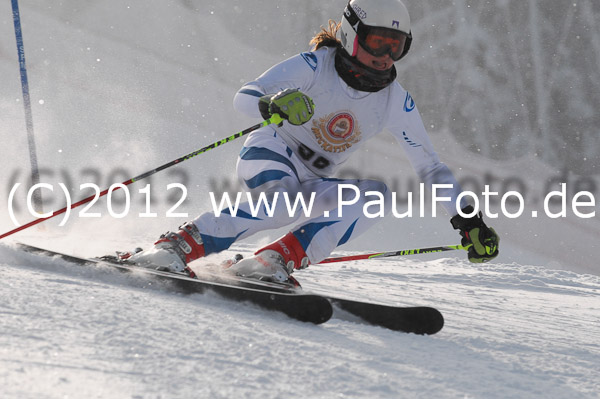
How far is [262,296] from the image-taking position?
2129mm

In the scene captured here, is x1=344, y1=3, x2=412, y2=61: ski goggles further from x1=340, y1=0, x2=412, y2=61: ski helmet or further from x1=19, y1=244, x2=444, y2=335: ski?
x1=19, y1=244, x2=444, y2=335: ski

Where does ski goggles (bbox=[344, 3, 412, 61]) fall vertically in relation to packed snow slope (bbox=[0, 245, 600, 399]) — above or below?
above

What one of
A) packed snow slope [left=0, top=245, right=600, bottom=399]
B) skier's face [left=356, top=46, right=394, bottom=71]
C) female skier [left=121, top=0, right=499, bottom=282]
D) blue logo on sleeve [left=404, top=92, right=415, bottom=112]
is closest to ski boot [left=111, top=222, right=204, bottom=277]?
female skier [left=121, top=0, right=499, bottom=282]

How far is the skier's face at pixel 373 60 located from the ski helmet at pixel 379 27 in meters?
0.02

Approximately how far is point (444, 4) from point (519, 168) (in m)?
2.82

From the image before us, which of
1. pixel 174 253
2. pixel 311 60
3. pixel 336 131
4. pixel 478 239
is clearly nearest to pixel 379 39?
pixel 311 60

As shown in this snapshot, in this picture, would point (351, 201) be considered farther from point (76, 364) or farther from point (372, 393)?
point (76, 364)

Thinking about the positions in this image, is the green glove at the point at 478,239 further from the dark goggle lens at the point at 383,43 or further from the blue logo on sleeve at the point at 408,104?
the dark goggle lens at the point at 383,43

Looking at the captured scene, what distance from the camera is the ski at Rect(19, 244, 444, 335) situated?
2023 mm

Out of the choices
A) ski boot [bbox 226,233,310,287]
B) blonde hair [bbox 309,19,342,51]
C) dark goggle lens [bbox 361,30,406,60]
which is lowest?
ski boot [bbox 226,233,310,287]

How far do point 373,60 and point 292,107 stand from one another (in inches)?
21.0

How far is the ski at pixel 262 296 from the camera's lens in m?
2.02

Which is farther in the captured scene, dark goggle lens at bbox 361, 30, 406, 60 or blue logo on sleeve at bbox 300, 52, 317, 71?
blue logo on sleeve at bbox 300, 52, 317, 71

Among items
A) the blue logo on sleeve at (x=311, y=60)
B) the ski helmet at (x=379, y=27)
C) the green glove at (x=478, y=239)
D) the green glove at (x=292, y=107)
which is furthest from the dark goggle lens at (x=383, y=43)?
the green glove at (x=478, y=239)
